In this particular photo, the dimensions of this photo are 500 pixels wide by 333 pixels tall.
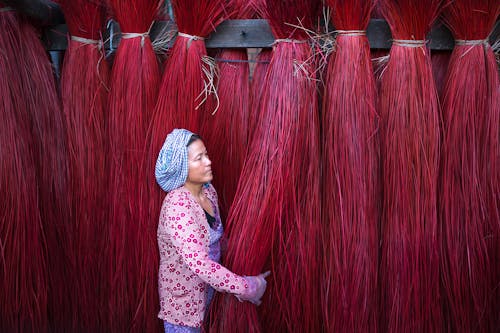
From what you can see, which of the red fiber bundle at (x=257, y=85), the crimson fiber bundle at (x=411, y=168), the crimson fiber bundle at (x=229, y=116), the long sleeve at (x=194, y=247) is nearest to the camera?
the long sleeve at (x=194, y=247)

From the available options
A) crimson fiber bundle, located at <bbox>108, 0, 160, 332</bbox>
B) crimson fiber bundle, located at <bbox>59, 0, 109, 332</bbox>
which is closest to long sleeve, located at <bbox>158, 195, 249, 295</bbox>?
crimson fiber bundle, located at <bbox>108, 0, 160, 332</bbox>

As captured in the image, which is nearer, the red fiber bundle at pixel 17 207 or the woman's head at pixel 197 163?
the woman's head at pixel 197 163

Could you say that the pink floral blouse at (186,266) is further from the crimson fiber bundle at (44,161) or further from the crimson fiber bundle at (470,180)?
the crimson fiber bundle at (470,180)

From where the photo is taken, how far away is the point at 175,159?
154 centimetres

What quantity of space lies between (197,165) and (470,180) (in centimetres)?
81

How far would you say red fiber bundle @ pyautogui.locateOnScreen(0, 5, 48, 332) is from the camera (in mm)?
1720

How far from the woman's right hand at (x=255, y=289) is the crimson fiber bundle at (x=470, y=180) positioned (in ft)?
1.81

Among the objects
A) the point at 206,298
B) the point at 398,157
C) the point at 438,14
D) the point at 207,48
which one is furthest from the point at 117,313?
the point at 438,14

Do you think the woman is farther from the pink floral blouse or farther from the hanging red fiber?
the hanging red fiber

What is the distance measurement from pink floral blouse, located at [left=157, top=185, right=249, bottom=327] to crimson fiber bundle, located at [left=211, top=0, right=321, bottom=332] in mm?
96

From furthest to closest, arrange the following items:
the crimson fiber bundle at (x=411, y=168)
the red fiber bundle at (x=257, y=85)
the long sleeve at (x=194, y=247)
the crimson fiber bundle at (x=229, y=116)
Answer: the crimson fiber bundle at (x=229, y=116), the red fiber bundle at (x=257, y=85), the crimson fiber bundle at (x=411, y=168), the long sleeve at (x=194, y=247)

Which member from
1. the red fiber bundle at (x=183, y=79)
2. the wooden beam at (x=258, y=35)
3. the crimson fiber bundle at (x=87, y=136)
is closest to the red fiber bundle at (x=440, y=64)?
the wooden beam at (x=258, y=35)

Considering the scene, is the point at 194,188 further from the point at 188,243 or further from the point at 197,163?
the point at 188,243

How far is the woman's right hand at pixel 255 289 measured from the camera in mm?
1523
